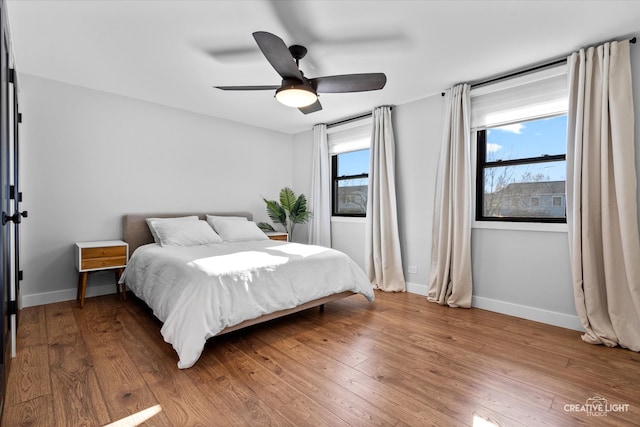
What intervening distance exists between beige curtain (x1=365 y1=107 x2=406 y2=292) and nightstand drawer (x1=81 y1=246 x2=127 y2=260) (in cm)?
288

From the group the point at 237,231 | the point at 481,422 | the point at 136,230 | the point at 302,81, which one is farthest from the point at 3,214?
the point at 481,422

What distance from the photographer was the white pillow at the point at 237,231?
12.9 feet

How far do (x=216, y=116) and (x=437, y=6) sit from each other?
10.9ft

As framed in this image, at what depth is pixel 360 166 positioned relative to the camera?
15.5ft

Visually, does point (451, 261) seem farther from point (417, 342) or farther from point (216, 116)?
point (216, 116)

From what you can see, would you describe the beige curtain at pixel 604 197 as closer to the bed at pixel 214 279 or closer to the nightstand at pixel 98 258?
the bed at pixel 214 279

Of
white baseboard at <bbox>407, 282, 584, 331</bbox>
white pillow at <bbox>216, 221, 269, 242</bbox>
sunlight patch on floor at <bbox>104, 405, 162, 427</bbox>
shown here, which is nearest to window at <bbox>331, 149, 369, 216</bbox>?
white pillow at <bbox>216, 221, 269, 242</bbox>

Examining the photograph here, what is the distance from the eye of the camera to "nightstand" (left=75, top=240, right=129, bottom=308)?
10.2 feet

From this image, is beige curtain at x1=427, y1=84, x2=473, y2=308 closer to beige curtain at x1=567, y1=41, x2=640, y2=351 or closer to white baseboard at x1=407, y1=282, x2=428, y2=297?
white baseboard at x1=407, y1=282, x2=428, y2=297

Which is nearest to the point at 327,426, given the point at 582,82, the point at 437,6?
the point at 437,6

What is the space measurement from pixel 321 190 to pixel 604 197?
3.33m

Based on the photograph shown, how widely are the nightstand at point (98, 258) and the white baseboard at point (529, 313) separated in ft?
12.4

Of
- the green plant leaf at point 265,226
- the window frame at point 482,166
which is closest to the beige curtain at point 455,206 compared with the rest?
the window frame at point 482,166

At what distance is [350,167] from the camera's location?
192 inches
